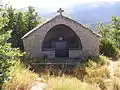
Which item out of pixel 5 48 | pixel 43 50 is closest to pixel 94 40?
pixel 43 50

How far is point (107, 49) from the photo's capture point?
947 inches

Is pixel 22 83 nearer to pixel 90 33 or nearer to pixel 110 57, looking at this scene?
pixel 90 33

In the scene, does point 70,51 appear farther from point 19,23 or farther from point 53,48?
point 19,23

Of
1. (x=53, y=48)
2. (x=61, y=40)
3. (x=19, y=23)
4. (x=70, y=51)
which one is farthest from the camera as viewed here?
(x=19, y=23)

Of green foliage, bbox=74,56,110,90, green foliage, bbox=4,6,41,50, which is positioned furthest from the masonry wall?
green foliage, bbox=4,6,41,50

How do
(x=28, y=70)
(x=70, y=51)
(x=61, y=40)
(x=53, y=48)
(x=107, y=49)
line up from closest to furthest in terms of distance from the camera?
(x=28, y=70), (x=70, y=51), (x=53, y=48), (x=61, y=40), (x=107, y=49)

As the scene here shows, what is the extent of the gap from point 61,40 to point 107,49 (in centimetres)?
345

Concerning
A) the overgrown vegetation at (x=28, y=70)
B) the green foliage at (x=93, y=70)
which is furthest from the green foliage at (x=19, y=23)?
the green foliage at (x=93, y=70)

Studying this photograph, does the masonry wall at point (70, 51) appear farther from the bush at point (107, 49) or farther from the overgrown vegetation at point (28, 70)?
the bush at point (107, 49)

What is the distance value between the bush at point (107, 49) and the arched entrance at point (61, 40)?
2.04 m

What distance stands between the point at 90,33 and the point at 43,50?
3.33m

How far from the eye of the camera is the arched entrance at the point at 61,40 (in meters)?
23.5

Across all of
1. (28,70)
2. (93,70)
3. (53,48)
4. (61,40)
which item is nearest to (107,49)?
(61,40)

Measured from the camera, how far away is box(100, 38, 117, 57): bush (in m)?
23.9
